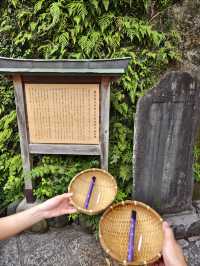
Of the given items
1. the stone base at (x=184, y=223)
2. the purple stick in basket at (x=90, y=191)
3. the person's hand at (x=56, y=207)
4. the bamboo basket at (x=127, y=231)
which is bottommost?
the stone base at (x=184, y=223)

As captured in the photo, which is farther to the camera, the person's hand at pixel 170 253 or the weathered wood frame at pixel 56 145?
the weathered wood frame at pixel 56 145

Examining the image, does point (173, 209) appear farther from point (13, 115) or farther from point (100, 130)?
point (13, 115)

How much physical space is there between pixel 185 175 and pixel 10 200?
2906 millimetres

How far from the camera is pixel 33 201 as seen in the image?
4367mm

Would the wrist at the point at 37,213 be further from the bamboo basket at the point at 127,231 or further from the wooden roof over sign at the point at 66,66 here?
the wooden roof over sign at the point at 66,66

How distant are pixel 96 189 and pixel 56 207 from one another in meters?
0.89

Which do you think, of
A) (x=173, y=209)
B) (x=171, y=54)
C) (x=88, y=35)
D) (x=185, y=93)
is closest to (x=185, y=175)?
(x=173, y=209)

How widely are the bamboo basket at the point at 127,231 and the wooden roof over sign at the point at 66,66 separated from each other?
5.50ft

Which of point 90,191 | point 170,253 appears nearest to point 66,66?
point 90,191

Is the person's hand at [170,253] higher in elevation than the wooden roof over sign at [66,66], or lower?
lower

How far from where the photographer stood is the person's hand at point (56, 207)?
272 centimetres

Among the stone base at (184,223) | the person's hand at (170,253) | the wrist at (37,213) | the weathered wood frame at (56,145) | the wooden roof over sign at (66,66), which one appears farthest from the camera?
the stone base at (184,223)

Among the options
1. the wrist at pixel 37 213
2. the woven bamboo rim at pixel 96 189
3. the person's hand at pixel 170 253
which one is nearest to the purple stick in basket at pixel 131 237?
the woven bamboo rim at pixel 96 189

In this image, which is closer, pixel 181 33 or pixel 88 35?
pixel 88 35
